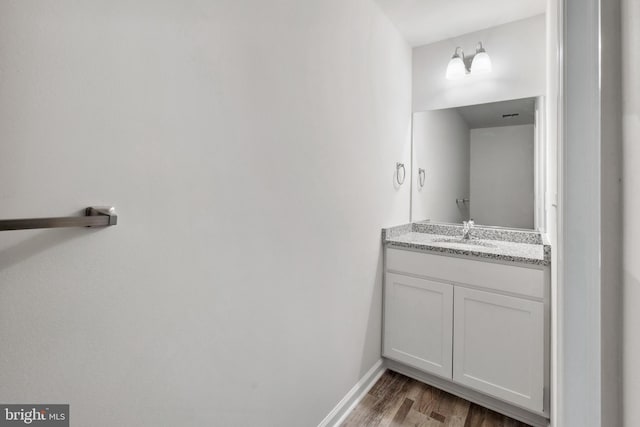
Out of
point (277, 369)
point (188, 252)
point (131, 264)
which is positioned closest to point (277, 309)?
point (277, 369)

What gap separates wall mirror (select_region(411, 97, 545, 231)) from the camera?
213 centimetres

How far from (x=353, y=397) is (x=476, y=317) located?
2.86ft

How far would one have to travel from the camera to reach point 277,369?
1253 millimetres

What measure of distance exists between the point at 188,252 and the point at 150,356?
0.31 m

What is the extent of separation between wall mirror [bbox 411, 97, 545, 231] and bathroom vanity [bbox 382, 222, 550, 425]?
0.22m

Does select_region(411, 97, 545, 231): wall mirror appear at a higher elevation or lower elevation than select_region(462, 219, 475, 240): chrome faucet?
higher

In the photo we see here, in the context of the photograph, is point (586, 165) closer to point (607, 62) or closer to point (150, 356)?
point (607, 62)

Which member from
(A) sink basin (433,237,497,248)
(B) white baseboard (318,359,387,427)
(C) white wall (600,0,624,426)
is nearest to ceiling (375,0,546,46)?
(A) sink basin (433,237,497,248)

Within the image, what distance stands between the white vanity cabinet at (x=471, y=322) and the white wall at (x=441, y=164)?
2.25ft

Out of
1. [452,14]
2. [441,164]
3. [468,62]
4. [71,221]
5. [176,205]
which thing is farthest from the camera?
[441,164]

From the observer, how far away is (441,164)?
2523mm

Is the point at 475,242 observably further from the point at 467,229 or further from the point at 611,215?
the point at 611,215

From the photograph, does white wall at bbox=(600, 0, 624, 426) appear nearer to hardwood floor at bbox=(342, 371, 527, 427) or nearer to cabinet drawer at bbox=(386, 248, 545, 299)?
cabinet drawer at bbox=(386, 248, 545, 299)

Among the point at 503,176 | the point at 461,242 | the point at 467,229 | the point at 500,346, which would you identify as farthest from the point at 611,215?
the point at 503,176
